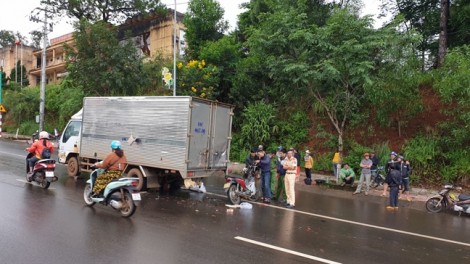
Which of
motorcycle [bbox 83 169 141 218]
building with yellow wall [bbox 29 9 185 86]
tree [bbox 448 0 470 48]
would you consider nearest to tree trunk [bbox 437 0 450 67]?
tree [bbox 448 0 470 48]

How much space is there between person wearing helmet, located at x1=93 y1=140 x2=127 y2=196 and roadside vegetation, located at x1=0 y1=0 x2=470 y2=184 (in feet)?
30.1

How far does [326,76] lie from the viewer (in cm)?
1627

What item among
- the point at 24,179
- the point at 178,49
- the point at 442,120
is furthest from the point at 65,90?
the point at 442,120

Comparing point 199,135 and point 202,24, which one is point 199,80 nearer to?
point 202,24

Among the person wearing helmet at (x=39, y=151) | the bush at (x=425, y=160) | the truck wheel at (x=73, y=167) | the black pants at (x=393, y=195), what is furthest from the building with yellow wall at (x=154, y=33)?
the black pants at (x=393, y=195)

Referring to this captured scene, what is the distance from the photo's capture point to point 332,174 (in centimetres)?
1873

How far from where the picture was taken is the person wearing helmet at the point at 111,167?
8766mm

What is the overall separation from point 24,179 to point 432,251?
11485 millimetres

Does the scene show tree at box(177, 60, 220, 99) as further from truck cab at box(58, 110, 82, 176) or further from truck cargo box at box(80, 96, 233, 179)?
truck cargo box at box(80, 96, 233, 179)

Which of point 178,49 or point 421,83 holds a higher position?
point 178,49

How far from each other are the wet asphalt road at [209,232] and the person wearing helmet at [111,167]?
23.6 inches

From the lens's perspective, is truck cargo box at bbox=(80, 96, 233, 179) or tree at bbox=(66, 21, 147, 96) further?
tree at bbox=(66, 21, 147, 96)

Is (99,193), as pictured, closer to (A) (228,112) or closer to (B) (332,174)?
(A) (228,112)

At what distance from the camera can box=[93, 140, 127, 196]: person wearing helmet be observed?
8766 millimetres
